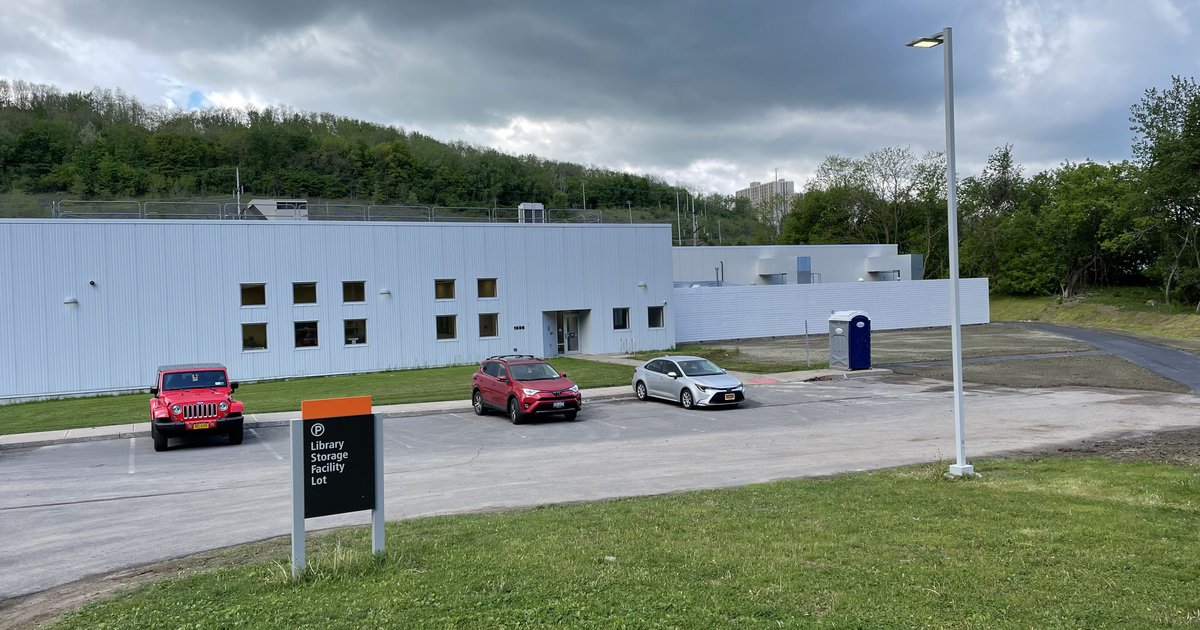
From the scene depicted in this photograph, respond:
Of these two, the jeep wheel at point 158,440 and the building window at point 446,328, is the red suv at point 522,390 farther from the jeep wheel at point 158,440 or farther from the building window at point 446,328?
the building window at point 446,328

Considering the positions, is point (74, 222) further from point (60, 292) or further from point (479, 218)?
point (479, 218)

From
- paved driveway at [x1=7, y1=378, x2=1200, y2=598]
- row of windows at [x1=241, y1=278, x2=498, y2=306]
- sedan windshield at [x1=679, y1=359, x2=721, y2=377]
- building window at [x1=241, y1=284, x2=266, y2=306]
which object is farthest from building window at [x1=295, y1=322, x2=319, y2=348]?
sedan windshield at [x1=679, y1=359, x2=721, y2=377]

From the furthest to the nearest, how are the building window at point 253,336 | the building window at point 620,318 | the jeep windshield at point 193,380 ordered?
the building window at point 620,318 → the building window at point 253,336 → the jeep windshield at point 193,380

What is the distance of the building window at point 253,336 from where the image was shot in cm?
3409

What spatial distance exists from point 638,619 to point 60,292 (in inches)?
1315

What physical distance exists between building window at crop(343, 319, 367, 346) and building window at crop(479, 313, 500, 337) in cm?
563

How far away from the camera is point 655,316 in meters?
44.3

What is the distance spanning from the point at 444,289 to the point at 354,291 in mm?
4207

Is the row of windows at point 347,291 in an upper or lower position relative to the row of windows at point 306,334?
upper

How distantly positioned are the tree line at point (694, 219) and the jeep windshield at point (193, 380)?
2414 inches

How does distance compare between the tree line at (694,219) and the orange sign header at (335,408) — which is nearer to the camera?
the orange sign header at (335,408)

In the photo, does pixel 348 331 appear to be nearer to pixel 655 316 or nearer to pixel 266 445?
pixel 655 316

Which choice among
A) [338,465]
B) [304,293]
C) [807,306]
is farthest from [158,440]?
[807,306]

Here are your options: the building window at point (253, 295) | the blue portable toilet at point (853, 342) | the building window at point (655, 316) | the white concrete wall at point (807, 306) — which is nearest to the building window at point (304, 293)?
the building window at point (253, 295)
